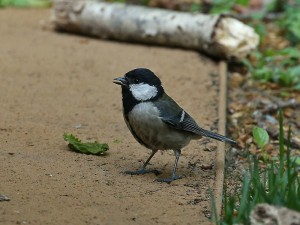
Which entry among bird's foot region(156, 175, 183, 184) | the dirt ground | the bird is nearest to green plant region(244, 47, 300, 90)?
the dirt ground

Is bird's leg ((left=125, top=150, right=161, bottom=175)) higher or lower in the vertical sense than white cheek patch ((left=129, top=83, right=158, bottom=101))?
lower

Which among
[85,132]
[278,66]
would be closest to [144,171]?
[85,132]

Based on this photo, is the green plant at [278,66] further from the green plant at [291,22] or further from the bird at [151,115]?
the bird at [151,115]

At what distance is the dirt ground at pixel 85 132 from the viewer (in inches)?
190

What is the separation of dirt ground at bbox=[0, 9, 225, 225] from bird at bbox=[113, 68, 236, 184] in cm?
29

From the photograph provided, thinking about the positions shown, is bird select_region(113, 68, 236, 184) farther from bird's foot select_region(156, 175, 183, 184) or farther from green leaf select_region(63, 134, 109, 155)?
green leaf select_region(63, 134, 109, 155)

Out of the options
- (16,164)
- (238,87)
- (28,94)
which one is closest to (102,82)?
(28,94)

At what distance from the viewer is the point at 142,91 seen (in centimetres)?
563

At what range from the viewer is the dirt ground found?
15.9 ft

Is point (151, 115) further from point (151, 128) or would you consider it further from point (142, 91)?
point (142, 91)

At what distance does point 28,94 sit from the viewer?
7.58m

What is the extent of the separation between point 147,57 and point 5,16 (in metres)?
2.74

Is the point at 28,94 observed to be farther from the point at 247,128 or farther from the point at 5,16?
the point at 5,16

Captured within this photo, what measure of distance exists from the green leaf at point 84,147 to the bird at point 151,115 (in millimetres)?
432
